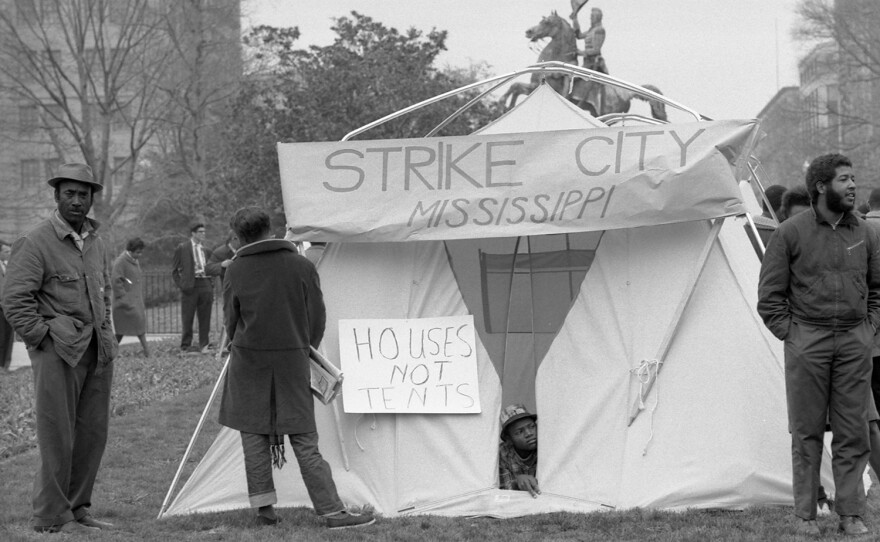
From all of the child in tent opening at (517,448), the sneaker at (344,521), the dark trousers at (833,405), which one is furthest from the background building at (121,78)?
the dark trousers at (833,405)

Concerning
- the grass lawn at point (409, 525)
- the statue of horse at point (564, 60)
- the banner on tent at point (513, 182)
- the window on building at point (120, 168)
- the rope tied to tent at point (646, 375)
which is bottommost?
the grass lawn at point (409, 525)

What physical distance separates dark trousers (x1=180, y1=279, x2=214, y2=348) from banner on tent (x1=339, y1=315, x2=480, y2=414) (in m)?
9.76

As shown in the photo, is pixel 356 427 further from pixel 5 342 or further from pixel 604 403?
Result: pixel 5 342

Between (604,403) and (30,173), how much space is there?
35.8 meters

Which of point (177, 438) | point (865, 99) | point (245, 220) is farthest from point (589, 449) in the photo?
point (865, 99)

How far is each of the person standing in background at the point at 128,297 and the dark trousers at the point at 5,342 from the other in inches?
→ 54.1

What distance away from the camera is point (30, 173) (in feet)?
127

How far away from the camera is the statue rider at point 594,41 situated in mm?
12711

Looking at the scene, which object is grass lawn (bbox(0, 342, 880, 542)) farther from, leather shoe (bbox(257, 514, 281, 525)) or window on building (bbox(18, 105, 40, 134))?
window on building (bbox(18, 105, 40, 134))

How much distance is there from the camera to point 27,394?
11820 mm

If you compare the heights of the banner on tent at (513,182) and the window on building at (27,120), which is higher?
the window on building at (27,120)

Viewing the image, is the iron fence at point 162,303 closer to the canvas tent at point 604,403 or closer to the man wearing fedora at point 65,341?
the canvas tent at point 604,403

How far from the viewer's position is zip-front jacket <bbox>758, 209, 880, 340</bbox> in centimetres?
546

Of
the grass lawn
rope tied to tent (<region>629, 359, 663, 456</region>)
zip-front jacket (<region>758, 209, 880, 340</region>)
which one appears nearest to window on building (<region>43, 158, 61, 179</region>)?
the grass lawn
